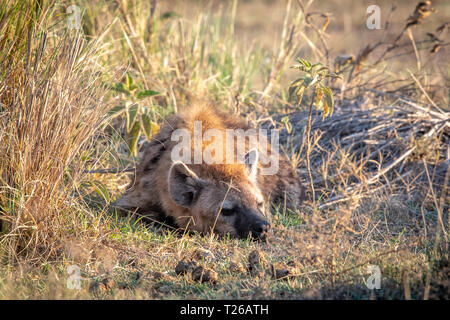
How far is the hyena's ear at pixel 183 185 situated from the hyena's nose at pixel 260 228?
55 centimetres

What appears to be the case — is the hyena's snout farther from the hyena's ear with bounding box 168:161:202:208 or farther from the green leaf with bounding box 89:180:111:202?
the green leaf with bounding box 89:180:111:202

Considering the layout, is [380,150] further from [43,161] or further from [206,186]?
[43,161]

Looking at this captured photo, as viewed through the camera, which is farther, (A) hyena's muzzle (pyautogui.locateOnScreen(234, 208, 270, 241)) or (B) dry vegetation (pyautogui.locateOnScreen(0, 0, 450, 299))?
(A) hyena's muzzle (pyautogui.locateOnScreen(234, 208, 270, 241))

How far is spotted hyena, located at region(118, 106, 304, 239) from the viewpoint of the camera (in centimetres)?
378

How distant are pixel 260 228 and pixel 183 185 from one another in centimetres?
70

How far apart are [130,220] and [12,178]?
3.63 feet

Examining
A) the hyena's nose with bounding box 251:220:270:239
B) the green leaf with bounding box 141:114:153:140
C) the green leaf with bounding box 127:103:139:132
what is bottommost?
the hyena's nose with bounding box 251:220:270:239

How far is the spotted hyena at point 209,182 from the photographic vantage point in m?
3.78

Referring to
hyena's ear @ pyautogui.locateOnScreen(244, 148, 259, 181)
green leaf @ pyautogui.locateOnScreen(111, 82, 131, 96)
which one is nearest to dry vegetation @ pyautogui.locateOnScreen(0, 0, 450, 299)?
green leaf @ pyautogui.locateOnScreen(111, 82, 131, 96)

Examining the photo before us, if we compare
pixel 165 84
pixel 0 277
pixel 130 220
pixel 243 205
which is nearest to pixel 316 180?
pixel 243 205
